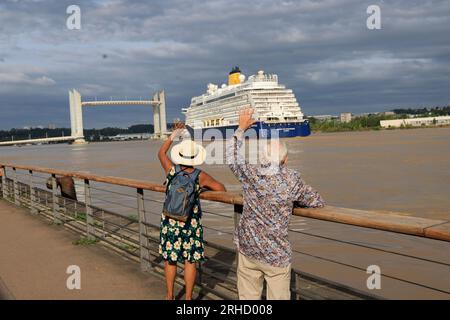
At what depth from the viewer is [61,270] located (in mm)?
4223

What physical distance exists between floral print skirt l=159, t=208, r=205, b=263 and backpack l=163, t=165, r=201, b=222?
10 centimetres

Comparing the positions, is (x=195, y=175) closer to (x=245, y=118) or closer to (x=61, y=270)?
(x=245, y=118)

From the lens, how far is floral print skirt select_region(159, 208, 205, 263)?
3.16m

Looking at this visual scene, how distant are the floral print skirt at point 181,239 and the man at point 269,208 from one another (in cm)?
60

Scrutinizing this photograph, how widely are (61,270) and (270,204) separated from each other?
244cm

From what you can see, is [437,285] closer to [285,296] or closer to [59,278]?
[285,296]

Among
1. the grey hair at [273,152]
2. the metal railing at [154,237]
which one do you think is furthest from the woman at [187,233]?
the grey hair at [273,152]

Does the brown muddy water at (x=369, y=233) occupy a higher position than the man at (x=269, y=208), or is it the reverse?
the man at (x=269, y=208)

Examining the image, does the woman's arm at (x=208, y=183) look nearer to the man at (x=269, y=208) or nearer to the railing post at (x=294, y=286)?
the man at (x=269, y=208)

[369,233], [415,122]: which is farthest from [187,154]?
[415,122]

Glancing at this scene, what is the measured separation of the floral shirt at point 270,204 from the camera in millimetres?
2451

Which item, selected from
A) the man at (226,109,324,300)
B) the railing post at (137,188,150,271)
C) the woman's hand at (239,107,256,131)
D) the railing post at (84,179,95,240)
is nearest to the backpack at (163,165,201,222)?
the man at (226,109,324,300)

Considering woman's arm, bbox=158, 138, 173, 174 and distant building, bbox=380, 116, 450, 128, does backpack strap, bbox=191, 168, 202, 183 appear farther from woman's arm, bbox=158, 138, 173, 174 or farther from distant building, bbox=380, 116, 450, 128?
distant building, bbox=380, 116, 450, 128
